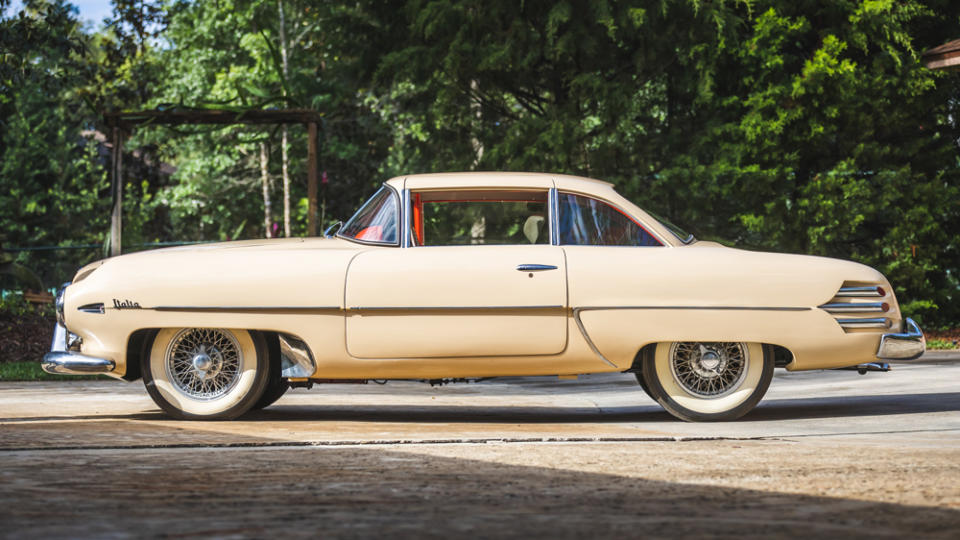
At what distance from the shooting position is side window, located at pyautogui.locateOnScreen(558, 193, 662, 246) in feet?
25.4

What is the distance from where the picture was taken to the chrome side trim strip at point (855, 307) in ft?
25.0

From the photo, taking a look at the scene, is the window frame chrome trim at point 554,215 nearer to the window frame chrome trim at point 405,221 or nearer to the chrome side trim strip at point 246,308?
the window frame chrome trim at point 405,221

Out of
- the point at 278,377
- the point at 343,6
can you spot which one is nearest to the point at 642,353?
the point at 278,377

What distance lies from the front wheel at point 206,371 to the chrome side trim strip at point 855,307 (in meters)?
3.59

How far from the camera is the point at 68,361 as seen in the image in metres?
7.71

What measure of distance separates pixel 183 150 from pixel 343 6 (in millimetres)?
17660

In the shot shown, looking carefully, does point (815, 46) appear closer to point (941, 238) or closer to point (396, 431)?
point (941, 238)

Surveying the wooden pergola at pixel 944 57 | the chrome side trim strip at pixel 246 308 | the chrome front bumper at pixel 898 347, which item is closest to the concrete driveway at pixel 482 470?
the chrome front bumper at pixel 898 347

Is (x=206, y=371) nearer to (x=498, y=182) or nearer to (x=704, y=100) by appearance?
(x=498, y=182)

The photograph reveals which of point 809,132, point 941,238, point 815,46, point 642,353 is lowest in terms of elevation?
point 642,353

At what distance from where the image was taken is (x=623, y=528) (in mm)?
4156

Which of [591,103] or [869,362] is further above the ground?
[591,103]

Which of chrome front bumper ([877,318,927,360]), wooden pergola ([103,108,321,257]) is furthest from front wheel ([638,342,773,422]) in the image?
wooden pergola ([103,108,321,257])

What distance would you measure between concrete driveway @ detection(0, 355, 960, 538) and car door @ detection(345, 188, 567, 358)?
522 mm
